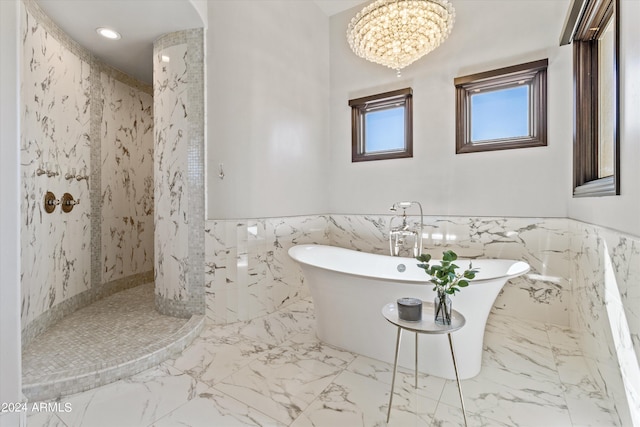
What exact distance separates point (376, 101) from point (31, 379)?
3.46 metres

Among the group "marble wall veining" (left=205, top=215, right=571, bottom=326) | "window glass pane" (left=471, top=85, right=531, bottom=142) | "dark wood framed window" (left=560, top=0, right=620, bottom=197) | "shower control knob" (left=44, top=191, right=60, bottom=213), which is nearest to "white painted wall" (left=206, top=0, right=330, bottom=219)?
"marble wall veining" (left=205, top=215, right=571, bottom=326)

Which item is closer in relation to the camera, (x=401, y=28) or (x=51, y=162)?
(x=401, y=28)

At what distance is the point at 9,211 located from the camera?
1069 mm

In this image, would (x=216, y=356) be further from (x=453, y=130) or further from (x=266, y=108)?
(x=453, y=130)

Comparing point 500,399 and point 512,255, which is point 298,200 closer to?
point 512,255

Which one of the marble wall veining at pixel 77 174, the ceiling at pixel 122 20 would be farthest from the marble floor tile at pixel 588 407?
the ceiling at pixel 122 20

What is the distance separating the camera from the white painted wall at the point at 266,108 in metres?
2.48

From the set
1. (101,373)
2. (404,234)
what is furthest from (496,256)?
(101,373)

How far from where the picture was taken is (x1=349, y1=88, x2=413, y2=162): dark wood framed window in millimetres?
3018

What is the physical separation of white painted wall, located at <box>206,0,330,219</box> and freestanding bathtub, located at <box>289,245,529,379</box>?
0.77m

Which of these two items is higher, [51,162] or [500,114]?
[500,114]

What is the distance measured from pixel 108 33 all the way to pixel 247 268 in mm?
2306

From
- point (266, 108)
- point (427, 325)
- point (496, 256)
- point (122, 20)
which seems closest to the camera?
point (427, 325)

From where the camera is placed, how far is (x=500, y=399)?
1.51m
